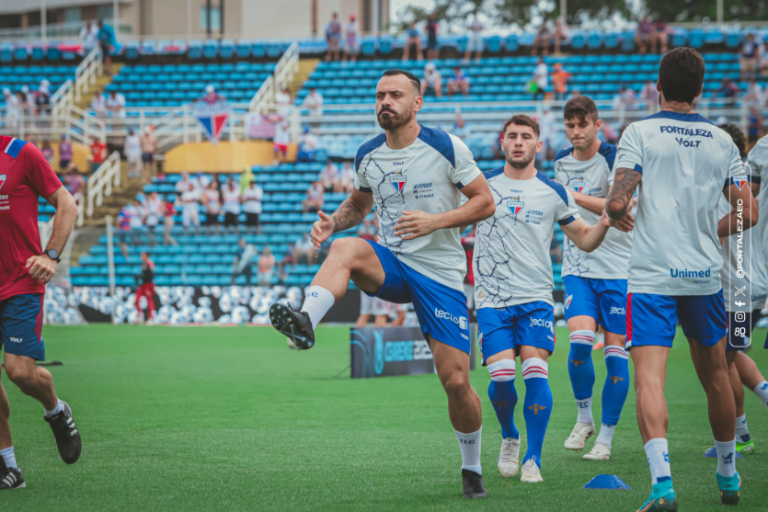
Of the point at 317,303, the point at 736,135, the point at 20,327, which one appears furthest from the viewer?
the point at 736,135

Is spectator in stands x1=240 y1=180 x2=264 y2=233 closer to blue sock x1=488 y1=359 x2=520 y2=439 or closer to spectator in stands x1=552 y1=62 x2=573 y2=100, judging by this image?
spectator in stands x1=552 y1=62 x2=573 y2=100

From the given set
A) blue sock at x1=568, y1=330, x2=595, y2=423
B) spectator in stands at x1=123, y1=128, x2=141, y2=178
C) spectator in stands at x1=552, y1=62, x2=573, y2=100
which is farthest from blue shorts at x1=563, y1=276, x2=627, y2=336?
spectator in stands at x1=123, y1=128, x2=141, y2=178

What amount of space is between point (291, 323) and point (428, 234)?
1.11m

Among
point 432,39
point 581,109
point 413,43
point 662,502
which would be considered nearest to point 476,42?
point 432,39

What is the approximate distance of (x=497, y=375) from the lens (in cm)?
585

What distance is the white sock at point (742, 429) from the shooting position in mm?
6391

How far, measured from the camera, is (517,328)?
5984mm

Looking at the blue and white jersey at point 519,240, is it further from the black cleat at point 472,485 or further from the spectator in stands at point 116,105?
the spectator in stands at point 116,105

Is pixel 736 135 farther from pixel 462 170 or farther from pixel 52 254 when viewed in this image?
pixel 52 254

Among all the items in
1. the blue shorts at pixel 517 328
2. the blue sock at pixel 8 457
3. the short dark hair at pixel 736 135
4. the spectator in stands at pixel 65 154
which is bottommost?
the blue sock at pixel 8 457

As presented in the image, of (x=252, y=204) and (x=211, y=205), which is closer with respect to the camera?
(x=252, y=204)

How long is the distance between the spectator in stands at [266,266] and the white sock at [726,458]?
1690 centimetres

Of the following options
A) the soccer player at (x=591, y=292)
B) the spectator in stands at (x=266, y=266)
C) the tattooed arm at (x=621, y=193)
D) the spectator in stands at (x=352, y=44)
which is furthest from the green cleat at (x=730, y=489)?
the spectator in stands at (x=352, y=44)

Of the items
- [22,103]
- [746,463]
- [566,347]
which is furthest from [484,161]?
[746,463]
